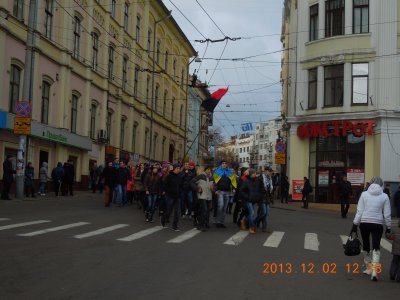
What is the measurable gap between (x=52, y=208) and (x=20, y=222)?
4.83 m

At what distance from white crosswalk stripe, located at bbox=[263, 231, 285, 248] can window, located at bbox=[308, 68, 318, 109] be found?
18053 millimetres

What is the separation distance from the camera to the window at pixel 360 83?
100 ft

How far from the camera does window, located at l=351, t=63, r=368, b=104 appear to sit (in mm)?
30516

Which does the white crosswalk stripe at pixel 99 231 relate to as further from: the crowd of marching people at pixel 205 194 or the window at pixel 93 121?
the window at pixel 93 121

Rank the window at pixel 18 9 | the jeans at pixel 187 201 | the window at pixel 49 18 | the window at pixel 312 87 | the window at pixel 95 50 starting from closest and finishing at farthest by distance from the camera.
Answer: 1. the jeans at pixel 187 201
2. the window at pixel 18 9
3. the window at pixel 49 18
4. the window at pixel 312 87
5. the window at pixel 95 50

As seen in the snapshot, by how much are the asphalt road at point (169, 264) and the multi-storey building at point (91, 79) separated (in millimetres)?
11555

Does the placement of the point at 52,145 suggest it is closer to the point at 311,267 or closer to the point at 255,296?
the point at 311,267

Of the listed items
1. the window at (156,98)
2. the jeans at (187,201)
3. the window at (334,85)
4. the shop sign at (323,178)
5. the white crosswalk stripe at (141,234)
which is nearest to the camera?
the white crosswalk stripe at (141,234)

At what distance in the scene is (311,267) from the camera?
9.60m

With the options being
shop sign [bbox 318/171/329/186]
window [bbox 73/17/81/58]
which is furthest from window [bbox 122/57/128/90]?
shop sign [bbox 318/171/329/186]

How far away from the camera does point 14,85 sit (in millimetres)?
25000

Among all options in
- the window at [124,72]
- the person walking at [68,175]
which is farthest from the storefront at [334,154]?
the window at [124,72]

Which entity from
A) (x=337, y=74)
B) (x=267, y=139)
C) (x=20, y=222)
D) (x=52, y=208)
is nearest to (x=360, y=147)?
(x=337, y=74)
